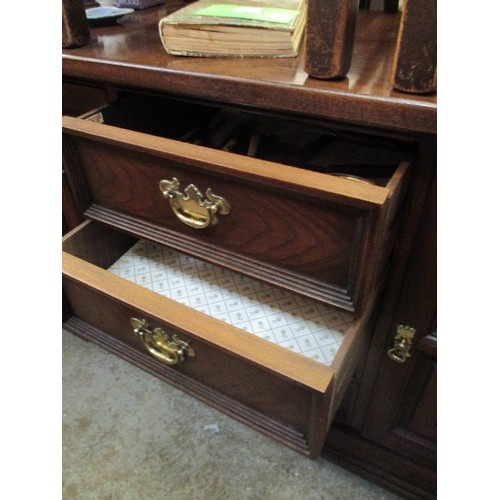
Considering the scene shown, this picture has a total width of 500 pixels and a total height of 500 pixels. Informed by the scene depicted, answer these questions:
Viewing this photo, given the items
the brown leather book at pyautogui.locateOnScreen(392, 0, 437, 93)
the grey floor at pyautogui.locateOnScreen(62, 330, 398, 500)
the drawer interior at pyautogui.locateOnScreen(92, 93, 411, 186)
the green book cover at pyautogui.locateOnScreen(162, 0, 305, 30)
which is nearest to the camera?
the brown leather book at pyautogui.locateOnScreen(392, 0, 437, 93)

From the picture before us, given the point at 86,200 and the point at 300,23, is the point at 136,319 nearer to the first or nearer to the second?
the point at 86,200

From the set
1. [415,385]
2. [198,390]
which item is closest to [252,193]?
[198,390]

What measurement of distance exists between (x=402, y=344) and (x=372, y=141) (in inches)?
9.9

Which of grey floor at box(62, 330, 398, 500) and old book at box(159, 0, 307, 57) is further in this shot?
grey floor at box(62, 330, 398, 500)

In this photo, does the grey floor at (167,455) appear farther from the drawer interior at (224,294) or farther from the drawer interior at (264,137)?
the drawer interior at (264,137)

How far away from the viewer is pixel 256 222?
416mm

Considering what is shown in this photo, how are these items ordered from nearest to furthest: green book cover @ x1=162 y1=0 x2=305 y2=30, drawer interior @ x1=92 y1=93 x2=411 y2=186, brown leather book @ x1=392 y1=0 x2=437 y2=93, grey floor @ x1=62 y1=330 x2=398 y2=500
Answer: brown leather book @ x1=392 y1=0 x2=437 y2=93 → green book cover @ x1=162 y1=0 x2=305 y2=30 → drawer interior @ x1=92 y1=93 x2=411 y2=186 → grey floor @ x1=62 y1=330 x2=398 y2=500

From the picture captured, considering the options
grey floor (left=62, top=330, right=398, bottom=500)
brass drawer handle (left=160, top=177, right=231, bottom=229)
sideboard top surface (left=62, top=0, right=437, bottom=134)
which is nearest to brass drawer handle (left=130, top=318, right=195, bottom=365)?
brass drawer handle (left=160, top=177, right=231, bottom=229)

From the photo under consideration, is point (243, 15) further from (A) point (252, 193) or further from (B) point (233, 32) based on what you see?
(A) point (252, 193)

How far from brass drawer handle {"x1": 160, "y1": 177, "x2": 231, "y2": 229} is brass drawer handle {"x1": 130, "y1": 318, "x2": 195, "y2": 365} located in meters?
0.12

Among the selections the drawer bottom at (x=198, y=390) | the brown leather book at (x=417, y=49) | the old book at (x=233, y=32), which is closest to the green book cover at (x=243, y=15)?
the old book at (x=233, y=32)

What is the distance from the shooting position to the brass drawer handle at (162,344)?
1.48 ft

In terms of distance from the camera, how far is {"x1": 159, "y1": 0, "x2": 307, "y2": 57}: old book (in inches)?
15.8

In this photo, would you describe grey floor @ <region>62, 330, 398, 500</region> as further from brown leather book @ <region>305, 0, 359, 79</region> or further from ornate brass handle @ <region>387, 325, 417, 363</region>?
brown leather book @ <region>305, 0, 359, 79</region>
